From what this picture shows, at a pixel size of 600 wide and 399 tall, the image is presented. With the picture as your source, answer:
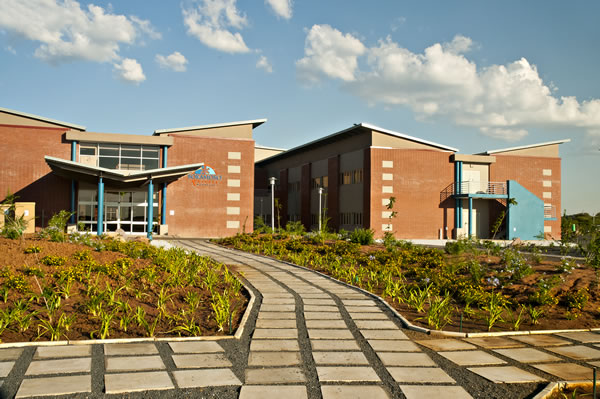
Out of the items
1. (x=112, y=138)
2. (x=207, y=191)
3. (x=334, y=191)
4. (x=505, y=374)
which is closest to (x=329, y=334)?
(x=505, y=374)

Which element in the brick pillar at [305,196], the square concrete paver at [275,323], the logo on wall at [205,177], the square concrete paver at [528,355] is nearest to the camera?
the square concrete paver at [528,355]

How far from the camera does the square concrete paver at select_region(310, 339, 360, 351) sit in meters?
6.05

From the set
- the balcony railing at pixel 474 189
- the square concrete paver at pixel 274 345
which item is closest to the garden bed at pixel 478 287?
the square concrete paver at pixel 274 345

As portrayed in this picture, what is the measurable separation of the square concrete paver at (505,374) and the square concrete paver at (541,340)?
54.4 inches

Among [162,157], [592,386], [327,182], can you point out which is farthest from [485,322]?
[327,182]

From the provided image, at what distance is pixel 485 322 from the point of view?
768 centimetres

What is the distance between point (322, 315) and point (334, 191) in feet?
113

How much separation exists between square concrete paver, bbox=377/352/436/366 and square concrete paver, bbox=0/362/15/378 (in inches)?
159

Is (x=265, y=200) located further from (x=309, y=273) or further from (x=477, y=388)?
(x=477, y=388)

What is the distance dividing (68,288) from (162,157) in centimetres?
2575

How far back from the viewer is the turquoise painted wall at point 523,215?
3922 cm

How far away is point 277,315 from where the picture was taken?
7738 mm

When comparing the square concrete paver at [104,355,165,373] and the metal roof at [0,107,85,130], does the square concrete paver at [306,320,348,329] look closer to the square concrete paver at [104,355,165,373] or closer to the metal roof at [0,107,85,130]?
the square concrete paver at [104,355,165,373]

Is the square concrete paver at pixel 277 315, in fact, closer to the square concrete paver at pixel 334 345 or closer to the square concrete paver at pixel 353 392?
the square concrete paver at pixel 334 345
